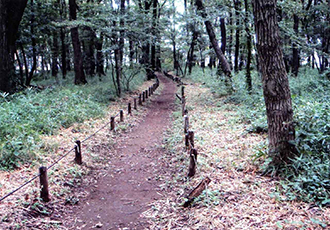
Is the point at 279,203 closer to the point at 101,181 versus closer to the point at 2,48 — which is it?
the point at 101,181

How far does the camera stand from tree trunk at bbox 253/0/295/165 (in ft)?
14.8

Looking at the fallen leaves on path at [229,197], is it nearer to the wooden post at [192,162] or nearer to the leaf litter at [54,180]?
the wooden post at [192,162]

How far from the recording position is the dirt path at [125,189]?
14.7 ft

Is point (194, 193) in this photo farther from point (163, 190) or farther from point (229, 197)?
point (163, 190)

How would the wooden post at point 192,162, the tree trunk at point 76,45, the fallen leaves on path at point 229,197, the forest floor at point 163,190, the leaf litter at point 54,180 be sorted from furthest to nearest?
the tree trunk at point 76,45 < the wooden post at point 192,162 < the leaf litter at point 54,180 < the forest floor at point 163,190 < the fallen leaves on path at point 229,197

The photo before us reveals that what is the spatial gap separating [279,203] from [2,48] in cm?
1332

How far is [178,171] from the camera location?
6188 mm

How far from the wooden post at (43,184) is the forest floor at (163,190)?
0.49 feet

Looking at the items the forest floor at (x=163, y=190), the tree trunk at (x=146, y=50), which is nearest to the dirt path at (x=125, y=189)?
the forest floor at (x=163, y=190)

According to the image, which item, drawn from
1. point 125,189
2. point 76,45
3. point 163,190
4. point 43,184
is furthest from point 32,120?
point 76,45

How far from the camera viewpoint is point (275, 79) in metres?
→ 4.57

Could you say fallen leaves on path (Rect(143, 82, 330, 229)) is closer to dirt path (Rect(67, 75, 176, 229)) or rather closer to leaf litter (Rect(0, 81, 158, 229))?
dirt path (Rect(67, 75, 176, 229))

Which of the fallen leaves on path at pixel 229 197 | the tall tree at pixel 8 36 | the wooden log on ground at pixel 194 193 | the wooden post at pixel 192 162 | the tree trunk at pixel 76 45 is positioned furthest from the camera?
the tree trunk at pixel 76 45

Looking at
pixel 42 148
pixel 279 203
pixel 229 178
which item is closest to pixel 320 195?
pixel 279 203
